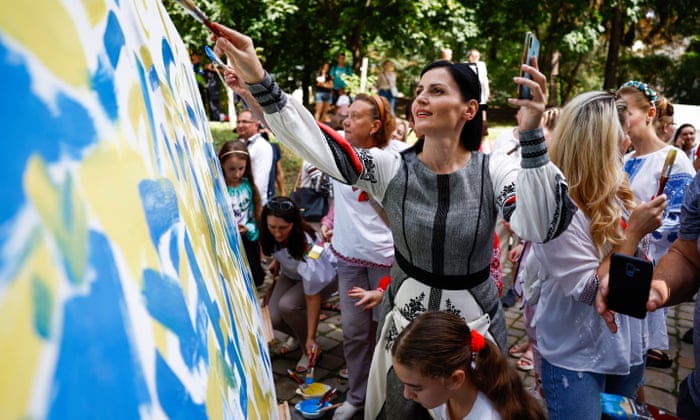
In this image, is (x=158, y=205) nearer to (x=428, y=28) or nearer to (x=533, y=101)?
(x=533, y=101)

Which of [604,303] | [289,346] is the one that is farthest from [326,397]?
[604,303]

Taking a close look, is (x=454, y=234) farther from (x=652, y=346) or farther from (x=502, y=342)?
(x=652, y=346)

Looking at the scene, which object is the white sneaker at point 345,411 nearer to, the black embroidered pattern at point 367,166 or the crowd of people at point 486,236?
the crowd of people at point 486,236

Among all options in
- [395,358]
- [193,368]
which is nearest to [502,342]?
[395,358]

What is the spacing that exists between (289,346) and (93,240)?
145 inches

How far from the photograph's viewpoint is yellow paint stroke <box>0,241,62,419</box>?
0.34m

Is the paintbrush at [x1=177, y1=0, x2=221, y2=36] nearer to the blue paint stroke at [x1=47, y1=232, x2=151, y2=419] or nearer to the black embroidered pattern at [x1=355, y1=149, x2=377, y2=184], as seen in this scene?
the black embroidered pattern at [x1=355, y1=149, x2=377, y2=184]

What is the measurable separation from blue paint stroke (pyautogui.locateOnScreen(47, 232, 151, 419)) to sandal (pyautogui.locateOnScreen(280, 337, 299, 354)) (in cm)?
362

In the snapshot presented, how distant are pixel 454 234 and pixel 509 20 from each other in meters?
14.8

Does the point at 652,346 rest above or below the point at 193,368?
below

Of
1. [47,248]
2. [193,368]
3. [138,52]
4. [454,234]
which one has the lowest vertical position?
[454,234]

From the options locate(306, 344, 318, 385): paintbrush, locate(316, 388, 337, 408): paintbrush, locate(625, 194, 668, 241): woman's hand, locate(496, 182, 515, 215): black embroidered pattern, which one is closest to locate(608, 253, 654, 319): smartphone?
locate(625, 194, 668, 241): woman's hand

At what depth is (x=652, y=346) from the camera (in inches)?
114

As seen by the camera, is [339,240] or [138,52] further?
[339,240]
